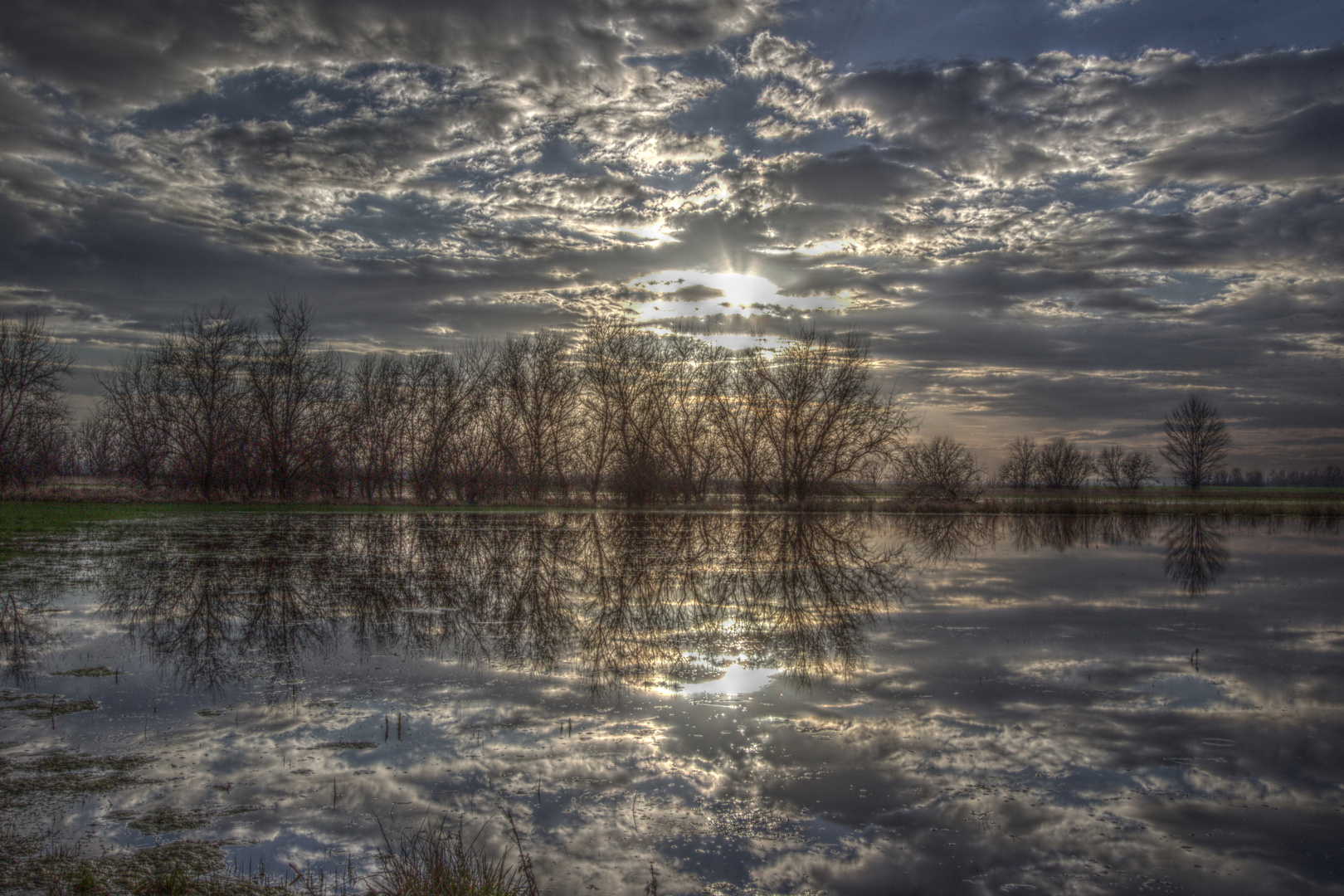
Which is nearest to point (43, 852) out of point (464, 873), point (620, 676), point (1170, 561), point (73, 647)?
point (464, 873)

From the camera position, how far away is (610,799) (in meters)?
4.70

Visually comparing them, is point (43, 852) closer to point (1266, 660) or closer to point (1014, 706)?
point (1014, 706)

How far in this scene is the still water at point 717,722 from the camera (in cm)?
415

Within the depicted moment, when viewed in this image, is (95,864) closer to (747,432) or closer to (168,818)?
(168,818)

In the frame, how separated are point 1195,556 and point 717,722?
19574 mm

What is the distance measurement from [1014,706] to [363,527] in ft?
74.5

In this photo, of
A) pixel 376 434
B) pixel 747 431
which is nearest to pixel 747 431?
pixel 747 431

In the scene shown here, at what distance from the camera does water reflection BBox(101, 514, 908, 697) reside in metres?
8.34

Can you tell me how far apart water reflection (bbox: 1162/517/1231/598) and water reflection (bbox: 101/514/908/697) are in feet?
20.0

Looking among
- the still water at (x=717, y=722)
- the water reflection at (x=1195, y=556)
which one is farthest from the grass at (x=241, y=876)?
the water reflection at (x=1195, y=556)

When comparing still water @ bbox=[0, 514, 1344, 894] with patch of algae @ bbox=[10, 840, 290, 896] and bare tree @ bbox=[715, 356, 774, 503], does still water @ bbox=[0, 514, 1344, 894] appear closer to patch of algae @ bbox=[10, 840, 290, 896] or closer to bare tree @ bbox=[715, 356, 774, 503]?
patch of algae @ bbox=[10, 840, 290, 896]

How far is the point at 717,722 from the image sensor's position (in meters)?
6.19

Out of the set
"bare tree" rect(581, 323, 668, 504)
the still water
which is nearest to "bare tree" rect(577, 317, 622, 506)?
"bare tree" rect(581, 323, 668, 504)

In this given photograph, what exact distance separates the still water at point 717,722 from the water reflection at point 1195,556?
2.52 feet
